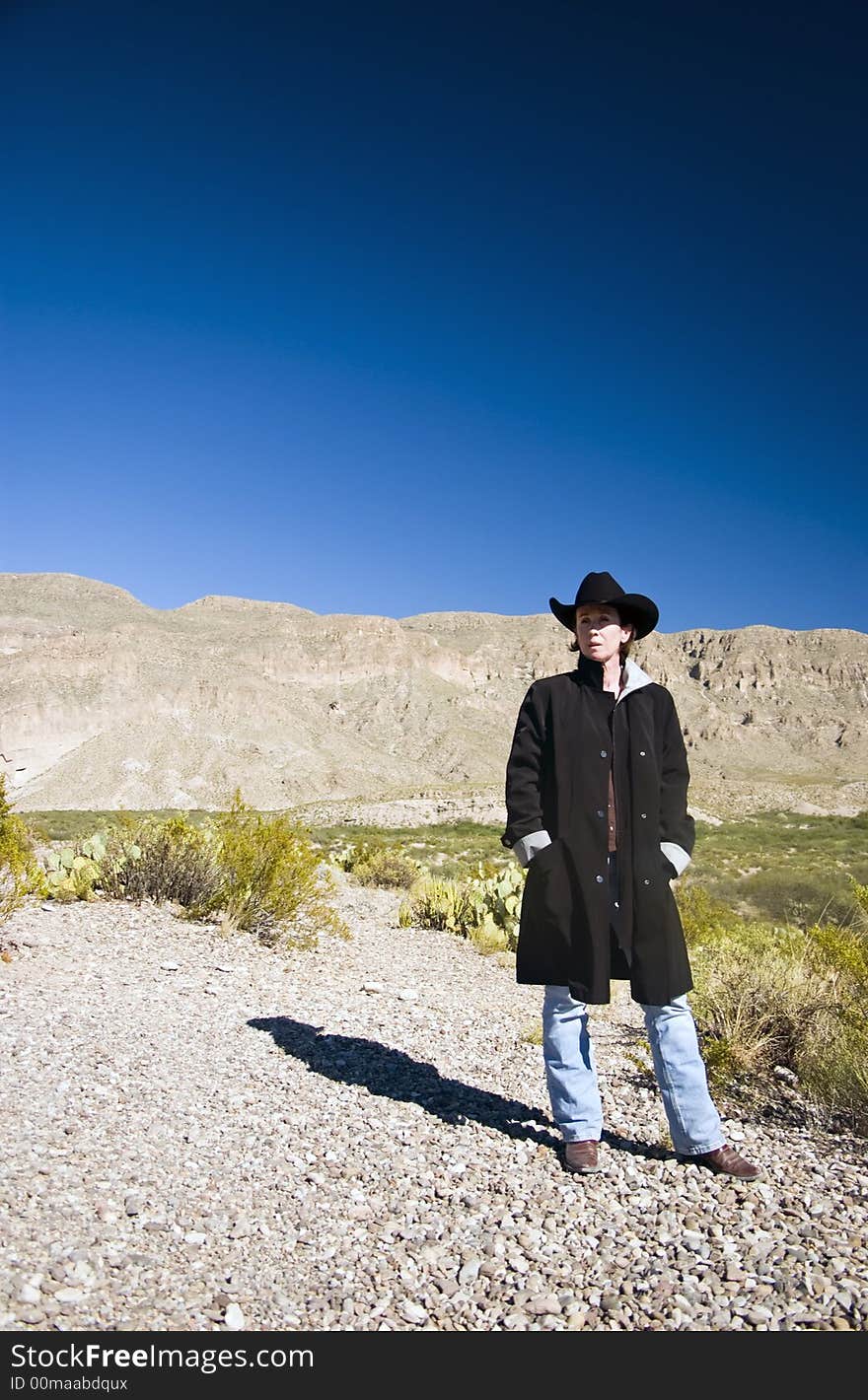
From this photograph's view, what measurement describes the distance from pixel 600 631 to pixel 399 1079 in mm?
2701

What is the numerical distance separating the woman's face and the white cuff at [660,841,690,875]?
84 centimetres

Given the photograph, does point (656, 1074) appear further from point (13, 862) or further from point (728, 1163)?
point (13, 862)

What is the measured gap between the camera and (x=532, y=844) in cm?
350

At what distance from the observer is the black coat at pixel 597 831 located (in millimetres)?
3412

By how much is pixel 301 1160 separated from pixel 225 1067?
1.11 meters

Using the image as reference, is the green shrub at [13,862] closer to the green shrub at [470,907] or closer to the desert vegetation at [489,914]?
the desert vegetation at [489,914]

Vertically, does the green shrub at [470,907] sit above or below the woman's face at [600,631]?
below

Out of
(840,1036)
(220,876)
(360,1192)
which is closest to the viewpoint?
(360,1192)

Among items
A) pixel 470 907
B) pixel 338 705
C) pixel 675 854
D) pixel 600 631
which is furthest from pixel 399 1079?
pixel 338 705

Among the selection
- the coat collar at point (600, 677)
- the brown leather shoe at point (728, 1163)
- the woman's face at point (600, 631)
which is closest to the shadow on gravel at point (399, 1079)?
the brown leather shoe at point (728, 1163)

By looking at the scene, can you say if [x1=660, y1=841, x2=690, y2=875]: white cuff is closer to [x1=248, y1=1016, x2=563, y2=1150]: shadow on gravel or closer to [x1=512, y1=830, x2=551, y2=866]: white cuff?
[x1=512, y1=830, x2=551, y2=866]: white cuff
